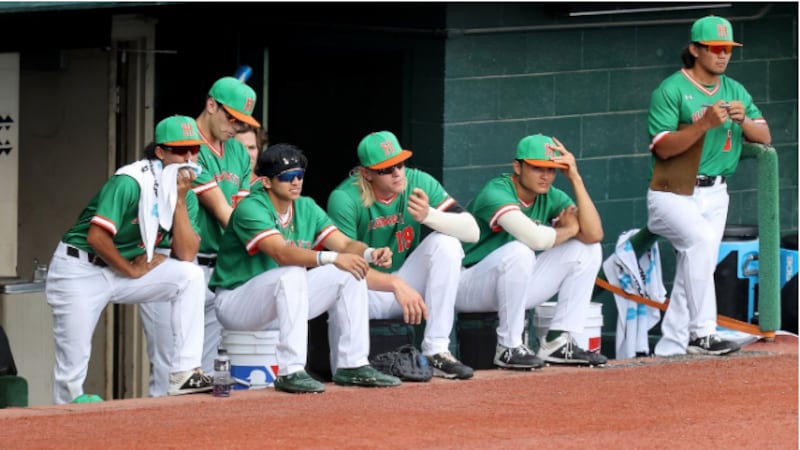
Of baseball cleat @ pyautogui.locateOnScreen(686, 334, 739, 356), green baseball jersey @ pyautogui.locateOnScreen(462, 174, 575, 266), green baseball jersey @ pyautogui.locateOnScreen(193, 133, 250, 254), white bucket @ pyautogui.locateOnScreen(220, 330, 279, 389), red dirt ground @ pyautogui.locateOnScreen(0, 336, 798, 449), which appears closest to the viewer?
red dirt ground @ pyautogui.locateOnScreen(0, 336, 798, 449)

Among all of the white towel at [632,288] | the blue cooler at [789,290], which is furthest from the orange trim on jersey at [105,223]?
the blue cooler at [789,290]

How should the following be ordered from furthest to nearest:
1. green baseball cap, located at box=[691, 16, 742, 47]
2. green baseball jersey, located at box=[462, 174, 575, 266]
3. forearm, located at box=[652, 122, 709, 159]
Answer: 1. green baseball cap, located at box=[691, 16, 742, 47]
2. forearm, located at box=[652, 122, 709, 159]
3. green baseball jersey, located at box=[462, 174, 575, 266]

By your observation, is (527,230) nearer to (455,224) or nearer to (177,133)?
(455,224)

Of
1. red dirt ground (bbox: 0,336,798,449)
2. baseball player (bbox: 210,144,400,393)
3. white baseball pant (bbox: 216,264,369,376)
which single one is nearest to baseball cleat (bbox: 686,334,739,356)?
red dirt ground (bbox: 0,336,798,449)

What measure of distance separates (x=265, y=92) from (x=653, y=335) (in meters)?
2.80

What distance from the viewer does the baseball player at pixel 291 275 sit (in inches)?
344

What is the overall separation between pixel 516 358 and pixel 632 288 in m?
1.65

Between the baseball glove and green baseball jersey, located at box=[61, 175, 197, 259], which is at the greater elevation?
green baseball jersey, located at box=[61, 175, 197, 259]

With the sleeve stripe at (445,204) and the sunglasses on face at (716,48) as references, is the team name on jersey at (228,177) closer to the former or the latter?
the sleeve stripe at (445,204)

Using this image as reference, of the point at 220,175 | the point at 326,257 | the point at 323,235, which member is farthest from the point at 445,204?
the point at 220,175

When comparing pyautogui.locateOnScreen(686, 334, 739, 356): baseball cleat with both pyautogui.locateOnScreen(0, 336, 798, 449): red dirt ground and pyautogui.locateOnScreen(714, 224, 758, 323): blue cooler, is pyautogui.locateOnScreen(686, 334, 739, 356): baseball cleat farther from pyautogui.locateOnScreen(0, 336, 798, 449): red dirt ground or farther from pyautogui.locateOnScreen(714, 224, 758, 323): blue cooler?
pyautogui.locateOnScreen(714, 224, 758, 323): blue cooler

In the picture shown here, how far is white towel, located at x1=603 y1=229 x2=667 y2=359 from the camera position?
10961mm

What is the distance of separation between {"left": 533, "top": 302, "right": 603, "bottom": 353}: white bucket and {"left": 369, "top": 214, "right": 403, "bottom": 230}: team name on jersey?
44.2 inches

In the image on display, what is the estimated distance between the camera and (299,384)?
8789 mm
